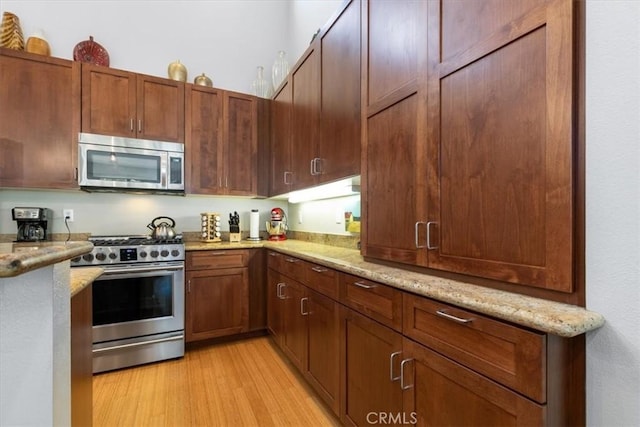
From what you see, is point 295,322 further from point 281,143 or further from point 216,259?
point 281,143

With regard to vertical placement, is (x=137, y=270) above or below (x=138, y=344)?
above

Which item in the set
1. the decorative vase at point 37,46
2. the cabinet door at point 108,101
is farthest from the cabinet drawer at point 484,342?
the decorative vase at point 37,46

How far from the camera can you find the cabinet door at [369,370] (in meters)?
1.21

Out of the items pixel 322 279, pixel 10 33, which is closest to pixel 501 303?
pixel 322 279

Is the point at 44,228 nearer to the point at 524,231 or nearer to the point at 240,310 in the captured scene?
the point at 240,310

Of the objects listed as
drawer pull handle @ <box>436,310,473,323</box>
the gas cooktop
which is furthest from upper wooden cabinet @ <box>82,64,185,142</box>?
drawer pull handle @ <box>436,310,473,323</box>

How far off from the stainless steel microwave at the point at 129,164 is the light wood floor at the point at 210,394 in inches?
59.3

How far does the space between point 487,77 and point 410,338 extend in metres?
0.95

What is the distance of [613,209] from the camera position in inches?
29.6

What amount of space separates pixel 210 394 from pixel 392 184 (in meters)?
1.80

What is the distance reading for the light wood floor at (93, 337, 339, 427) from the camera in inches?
68.9

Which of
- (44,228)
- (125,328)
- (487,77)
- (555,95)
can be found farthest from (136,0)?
(555,95)

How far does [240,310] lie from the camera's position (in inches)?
111

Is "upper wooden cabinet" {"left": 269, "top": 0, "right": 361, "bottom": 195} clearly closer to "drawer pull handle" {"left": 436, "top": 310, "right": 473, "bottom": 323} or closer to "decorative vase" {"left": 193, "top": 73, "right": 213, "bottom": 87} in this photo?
"decorative vase" {"left": 193, "top": 73, "right": 213, "bottom": 87}
